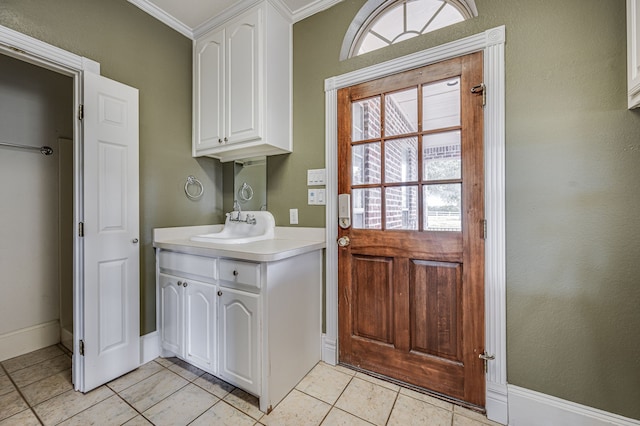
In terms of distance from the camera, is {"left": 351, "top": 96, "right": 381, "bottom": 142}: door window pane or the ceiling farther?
the ceiling

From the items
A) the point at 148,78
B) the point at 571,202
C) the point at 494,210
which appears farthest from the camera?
the point at 148,78

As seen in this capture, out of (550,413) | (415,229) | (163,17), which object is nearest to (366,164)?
(415,229)

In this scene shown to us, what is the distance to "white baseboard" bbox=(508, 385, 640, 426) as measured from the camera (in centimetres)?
115

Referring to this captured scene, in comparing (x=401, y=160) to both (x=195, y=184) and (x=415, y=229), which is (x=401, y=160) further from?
(x=195, y=184)

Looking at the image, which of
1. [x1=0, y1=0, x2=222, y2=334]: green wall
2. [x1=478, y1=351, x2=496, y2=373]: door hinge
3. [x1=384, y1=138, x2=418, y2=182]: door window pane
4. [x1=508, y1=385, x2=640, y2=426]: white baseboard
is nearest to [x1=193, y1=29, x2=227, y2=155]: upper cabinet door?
[x1=0, y1=0, x2=222, y2=334]: green wall

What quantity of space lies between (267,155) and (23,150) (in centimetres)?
184

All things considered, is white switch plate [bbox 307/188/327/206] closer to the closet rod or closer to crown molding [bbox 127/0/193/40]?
crown molding [bbox 127/0/193/40]

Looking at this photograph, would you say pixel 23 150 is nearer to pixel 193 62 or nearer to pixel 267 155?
pixel 193 62

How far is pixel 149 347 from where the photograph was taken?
188 centimetres

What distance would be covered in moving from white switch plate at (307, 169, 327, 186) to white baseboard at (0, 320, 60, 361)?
2379mm

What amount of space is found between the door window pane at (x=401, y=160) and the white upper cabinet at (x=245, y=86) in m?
0.77

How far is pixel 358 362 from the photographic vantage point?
5.69 feet

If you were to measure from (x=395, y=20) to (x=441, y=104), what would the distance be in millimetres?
732

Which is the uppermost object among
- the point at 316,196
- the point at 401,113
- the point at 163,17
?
the point at 163,17
